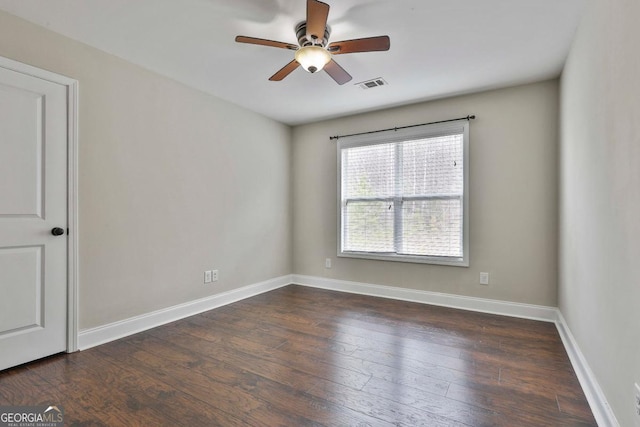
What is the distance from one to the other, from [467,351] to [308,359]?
49.8 inches

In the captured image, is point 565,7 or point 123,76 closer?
point 565,7

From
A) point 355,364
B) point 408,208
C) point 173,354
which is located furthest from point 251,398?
point 408,208

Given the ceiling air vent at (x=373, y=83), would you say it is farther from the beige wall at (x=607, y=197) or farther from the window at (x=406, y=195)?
the beige wall at (x=607, y=197)

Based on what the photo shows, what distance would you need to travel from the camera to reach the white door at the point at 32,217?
2139 millimetres

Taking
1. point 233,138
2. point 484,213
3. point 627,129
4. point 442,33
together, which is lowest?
point 484,213

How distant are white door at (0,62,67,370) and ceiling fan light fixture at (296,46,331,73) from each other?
1.85 m

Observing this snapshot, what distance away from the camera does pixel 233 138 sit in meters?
3.90

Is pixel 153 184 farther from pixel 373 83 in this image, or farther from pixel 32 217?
pixel 373 83

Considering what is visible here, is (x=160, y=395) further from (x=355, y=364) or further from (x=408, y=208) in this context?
(x=408, y=208)

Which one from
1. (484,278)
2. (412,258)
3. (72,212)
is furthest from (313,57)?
(484,278)

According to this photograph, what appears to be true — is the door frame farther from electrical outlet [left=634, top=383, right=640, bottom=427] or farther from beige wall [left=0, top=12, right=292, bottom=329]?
electrical outlet [left=634, top=383, right=640, bottom=427]

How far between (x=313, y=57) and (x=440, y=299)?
3.00 m

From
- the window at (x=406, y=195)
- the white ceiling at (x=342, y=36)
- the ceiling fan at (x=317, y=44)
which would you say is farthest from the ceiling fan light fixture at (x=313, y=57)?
the window at (x=406, y=195)

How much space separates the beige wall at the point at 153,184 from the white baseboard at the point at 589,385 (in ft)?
11.0
